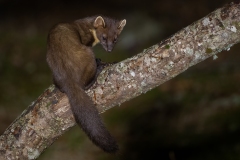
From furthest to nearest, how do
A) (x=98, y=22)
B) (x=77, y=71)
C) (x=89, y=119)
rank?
(x=98, y=22) < (x=77, y=71) < (x=89, y=119)

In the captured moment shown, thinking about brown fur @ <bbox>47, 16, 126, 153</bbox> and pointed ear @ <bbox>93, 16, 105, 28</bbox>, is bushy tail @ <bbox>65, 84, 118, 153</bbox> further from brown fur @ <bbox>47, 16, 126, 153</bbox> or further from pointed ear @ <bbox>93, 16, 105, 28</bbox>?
pointed ear @ <bbox>93, 16, 105, 28</bbox>

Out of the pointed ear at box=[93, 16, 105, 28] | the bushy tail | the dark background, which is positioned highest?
the pointed ear at box=[93, 16, 105, 28]

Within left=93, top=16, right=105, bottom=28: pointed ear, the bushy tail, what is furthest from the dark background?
the bushy tail

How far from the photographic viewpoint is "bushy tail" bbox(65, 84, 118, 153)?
4.38m

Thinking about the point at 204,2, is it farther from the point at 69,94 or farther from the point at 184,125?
the point at 69,94

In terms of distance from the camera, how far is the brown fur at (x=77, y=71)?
14.6 ft

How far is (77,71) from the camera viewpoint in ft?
15.9

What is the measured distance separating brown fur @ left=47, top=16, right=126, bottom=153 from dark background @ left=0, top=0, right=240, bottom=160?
2.01 meters

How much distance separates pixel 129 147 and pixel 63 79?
157 inches

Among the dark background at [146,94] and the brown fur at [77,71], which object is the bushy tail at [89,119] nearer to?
the brown fur at [77,71]

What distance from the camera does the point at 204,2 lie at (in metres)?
12.8

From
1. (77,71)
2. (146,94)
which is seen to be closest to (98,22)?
(77,71)

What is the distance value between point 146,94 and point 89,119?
544cm

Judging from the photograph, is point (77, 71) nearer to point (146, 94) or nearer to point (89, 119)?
point (89, 119)
